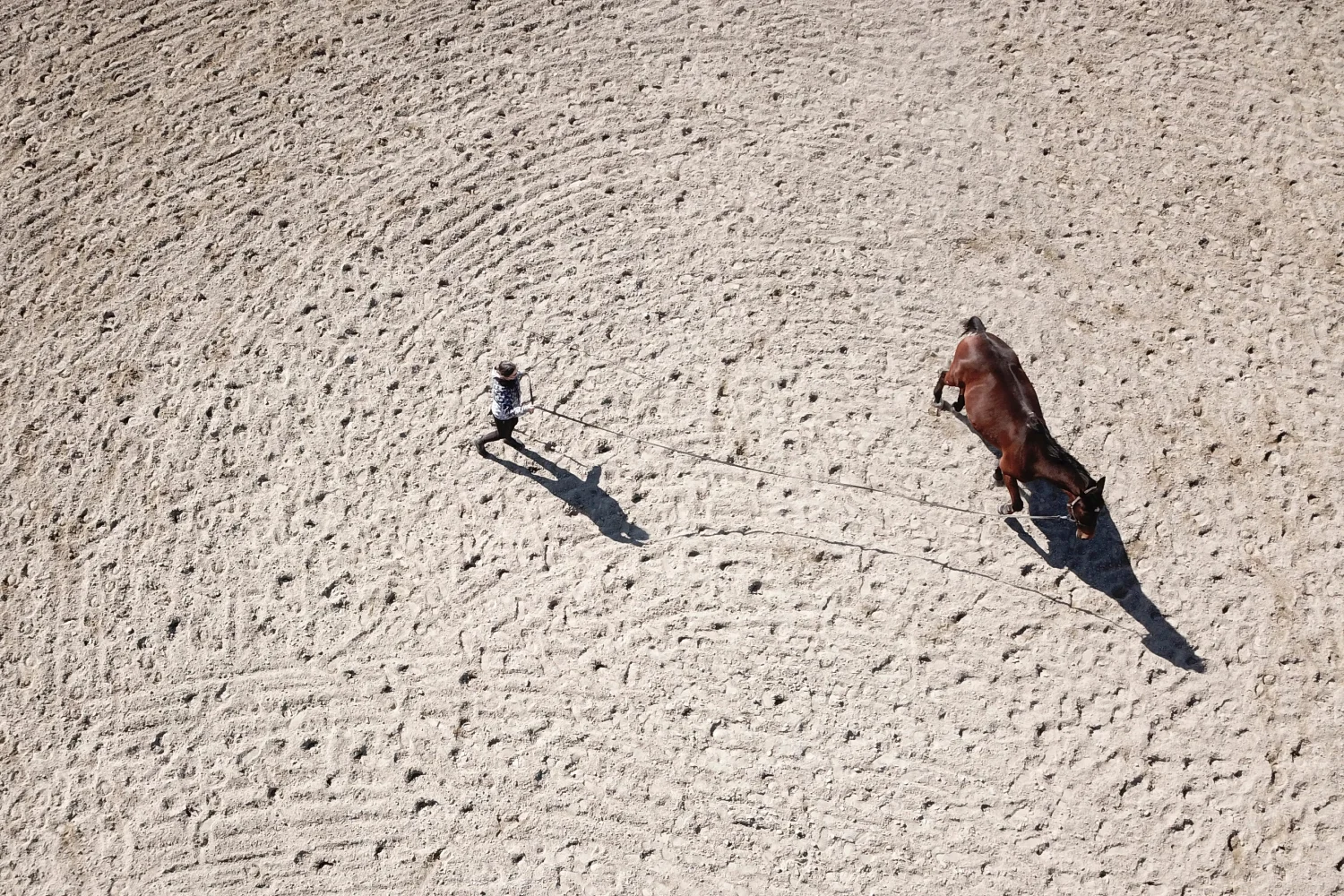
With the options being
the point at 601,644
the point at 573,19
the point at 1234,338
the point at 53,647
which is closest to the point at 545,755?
the point at 601,644

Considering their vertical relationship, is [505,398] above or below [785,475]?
above

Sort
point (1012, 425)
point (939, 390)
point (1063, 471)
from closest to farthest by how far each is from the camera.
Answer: point (1063, 471) < point (1012, 425) < point (939, 390)

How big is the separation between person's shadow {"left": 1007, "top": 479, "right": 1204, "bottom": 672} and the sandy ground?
0.04m

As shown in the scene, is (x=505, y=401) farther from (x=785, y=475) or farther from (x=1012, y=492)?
(x=1012, y=492)

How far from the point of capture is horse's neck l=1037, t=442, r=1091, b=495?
761cm

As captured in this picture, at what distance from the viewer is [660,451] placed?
874 centimetres

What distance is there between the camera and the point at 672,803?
7270mm

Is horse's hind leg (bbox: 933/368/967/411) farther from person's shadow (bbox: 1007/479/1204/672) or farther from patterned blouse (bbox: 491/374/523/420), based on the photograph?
patterned blouse (bbox: 491/374/523/420)

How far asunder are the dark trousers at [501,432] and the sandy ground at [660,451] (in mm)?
328

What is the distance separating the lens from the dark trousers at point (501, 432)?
323 inches

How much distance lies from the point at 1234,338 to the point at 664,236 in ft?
18.3

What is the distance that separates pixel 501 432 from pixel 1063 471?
15.1 ft

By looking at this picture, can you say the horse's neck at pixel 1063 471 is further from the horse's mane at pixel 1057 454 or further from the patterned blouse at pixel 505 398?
the patterned blouse at pixel 505 398

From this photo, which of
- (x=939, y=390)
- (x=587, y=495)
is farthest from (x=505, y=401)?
(x=939, y=390)
